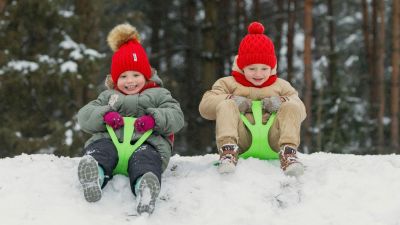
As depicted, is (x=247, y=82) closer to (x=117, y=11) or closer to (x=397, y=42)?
(x=397, y=42)

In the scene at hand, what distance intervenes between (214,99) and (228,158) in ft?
2.18

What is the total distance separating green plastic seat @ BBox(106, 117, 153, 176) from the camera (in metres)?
4.89

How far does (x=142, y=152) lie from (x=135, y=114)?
542 millimetres

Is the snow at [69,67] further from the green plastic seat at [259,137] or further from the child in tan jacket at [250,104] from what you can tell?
the green plastic seat at [259,137]

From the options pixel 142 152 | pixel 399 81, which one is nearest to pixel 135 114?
pixel 142 152

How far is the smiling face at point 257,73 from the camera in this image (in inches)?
213

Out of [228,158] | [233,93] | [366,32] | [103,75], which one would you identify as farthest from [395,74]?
[228,158]

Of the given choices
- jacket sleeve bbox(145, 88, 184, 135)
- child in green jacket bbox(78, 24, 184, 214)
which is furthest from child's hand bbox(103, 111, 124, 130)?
jacket sleeve bbox(145, 88, 184, 135)

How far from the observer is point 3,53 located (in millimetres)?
11500

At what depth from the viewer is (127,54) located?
17.3 feet

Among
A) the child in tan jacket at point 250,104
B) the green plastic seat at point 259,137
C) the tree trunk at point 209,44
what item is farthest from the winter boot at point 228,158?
the tree trunk at point 209,44

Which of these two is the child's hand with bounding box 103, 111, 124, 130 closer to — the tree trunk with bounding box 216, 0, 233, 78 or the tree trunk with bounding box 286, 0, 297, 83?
the tree trunk with bounding box 216, 0, 233, 78

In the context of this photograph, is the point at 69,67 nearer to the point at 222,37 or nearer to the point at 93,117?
the point at 222,37

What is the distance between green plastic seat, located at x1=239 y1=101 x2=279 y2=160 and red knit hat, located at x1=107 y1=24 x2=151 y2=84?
1021 millimetres
